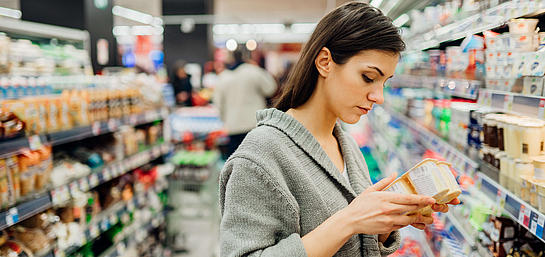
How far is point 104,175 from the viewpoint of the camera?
2.68 meters

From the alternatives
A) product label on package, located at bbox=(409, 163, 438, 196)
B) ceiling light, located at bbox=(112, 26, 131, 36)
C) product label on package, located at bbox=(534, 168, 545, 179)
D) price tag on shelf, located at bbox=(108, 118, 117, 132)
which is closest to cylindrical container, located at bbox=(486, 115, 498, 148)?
product label on package, located at bbox=(534, 168, 545, 179)

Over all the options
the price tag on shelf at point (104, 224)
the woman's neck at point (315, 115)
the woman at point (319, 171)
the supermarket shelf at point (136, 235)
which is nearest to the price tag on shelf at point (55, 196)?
the price tag on shelf at point (104, 224)

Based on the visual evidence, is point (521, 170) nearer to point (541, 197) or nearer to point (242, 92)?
point (541, 197)

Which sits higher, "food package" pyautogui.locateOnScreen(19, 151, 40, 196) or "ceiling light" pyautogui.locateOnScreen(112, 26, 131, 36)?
"ceiling light" pyautogui.locateOnScreen(112, 26, 131, 36)

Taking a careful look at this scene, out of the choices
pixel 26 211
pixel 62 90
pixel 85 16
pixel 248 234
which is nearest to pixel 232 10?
pixel 85 16

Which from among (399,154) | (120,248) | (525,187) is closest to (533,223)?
(525,187)

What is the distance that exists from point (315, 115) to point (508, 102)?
71 cm

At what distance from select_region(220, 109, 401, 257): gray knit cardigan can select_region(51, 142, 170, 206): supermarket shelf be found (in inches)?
57.8

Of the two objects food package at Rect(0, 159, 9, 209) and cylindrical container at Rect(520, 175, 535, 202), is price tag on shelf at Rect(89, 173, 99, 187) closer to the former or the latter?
food package at Rect(0, 159, 9, 209)

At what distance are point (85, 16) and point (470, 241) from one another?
131 inches

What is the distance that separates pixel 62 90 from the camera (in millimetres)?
2438

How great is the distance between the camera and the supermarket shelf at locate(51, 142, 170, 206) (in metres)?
2.16

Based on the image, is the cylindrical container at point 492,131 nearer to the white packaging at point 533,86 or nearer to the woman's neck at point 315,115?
the white packaging at point 533,86

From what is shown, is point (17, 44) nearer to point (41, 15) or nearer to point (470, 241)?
point (41, 15)
